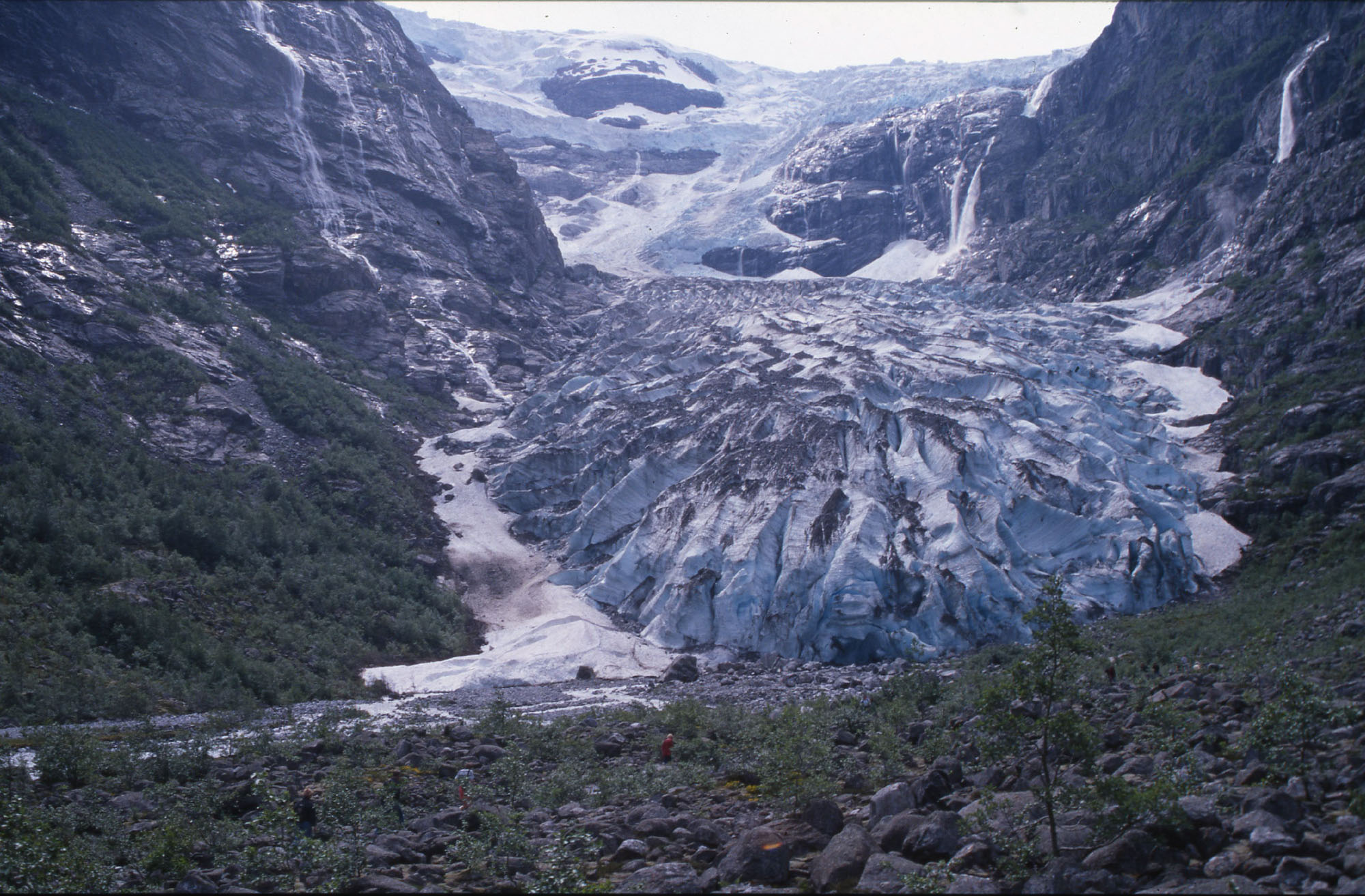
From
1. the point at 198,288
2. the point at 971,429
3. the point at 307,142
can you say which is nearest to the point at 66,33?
the point at 307,142

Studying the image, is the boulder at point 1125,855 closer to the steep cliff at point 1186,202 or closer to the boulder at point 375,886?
the boulder at point 375,886

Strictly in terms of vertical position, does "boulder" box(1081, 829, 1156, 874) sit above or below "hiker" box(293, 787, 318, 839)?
below

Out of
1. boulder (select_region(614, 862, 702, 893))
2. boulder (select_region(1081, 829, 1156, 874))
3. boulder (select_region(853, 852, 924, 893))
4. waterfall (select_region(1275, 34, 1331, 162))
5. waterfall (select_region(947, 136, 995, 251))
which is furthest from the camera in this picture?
waterfall (select_region(947, 136, 995, 251))

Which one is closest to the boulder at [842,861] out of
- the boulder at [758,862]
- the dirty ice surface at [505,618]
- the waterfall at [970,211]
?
the boulder at [758,862]

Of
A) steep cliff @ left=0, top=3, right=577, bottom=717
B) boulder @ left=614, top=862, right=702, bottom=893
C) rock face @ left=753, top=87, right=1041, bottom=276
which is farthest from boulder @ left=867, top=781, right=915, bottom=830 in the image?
rock face @ left=753, top=87, right=1041, bottom=276

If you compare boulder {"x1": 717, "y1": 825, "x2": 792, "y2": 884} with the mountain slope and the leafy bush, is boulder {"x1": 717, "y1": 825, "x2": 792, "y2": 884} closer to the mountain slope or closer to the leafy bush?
the leafy bush

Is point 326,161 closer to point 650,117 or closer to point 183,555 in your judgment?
point 183,555
